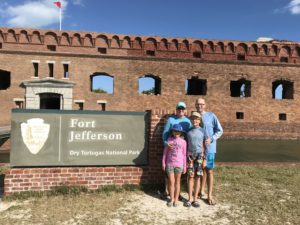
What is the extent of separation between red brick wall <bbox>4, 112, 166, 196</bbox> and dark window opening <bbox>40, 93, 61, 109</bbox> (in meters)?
15.0

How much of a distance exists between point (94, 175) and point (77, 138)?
30.0 inches

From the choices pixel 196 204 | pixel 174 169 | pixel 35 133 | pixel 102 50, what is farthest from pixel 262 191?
pixel 102 50

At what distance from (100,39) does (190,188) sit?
16.9 m

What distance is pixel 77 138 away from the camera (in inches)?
215

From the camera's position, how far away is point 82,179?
5.36 meters

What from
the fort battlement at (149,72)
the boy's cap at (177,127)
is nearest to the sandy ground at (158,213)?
the boy's cap at (177,127)

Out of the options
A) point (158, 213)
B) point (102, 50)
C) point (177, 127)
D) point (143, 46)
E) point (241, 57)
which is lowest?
point (158, 213)

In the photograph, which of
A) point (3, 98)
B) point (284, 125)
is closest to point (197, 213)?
point (3, 98)

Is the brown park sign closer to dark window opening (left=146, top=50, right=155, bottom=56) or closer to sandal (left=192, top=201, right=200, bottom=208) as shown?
sandal (left=192, top=201, right=200, bottom=208)

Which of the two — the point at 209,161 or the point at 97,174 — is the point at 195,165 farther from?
the point at 97,174

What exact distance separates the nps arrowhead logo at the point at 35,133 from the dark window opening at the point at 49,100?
14715 millimetres

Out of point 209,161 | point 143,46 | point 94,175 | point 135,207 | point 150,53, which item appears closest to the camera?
point 135,207

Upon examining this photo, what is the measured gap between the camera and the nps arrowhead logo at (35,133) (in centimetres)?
522

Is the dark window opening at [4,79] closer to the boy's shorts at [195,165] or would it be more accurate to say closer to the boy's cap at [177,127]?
the boy's cap at [177,127]
